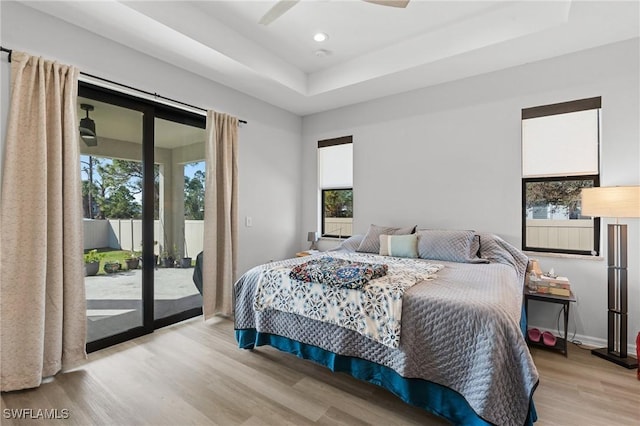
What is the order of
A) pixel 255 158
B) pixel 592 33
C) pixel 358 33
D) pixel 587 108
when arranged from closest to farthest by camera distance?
pixel 592 33 < pixel 587 108 < pixel 358 33 < pixel 255 158

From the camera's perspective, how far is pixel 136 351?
8.34 feet

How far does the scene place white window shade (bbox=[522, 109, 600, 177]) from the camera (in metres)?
2.77

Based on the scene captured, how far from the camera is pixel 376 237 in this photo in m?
3.43

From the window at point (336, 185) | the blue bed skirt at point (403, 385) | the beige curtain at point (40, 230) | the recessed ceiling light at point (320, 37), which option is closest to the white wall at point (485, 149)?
the window at point (336, 185)

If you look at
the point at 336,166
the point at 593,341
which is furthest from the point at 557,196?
the point at 336,166

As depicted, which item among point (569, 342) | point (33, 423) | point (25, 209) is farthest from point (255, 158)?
point (569, 342)

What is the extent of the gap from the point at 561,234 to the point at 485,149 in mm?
1106

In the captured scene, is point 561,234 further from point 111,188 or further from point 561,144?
point 111,188

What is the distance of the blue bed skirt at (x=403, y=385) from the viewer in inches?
61.8

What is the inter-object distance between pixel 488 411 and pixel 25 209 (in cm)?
305

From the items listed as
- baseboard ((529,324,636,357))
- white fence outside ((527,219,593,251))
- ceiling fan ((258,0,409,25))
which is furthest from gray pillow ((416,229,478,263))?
ceiling fan ((258,0,409,25))

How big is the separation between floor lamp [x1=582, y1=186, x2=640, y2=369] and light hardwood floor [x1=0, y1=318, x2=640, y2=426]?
20cm

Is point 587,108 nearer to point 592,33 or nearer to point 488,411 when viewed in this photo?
point 592,33

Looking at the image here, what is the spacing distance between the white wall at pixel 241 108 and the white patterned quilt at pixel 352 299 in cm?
160
